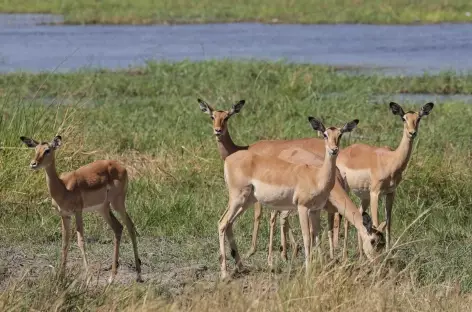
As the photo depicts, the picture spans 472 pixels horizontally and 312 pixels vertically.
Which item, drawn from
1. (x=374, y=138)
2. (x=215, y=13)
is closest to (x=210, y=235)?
(x=374, y=138)

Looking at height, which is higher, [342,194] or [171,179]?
[342,194]

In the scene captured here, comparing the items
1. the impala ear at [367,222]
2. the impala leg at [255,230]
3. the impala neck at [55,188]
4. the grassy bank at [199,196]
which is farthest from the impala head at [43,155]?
the impala ear at [367,222]

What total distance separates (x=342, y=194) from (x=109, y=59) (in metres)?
21.3

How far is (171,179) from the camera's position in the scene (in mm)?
12305

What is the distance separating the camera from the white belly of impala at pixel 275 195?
27.5 feet

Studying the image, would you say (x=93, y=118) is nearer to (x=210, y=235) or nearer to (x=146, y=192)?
(x=146, y=192)

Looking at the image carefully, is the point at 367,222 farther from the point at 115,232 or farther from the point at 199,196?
the point at 199,196

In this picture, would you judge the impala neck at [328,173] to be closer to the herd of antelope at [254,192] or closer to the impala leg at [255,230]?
the herd of antelope at [254,192]

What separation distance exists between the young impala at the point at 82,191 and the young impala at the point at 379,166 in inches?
83.9

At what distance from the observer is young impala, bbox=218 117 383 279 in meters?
8.14

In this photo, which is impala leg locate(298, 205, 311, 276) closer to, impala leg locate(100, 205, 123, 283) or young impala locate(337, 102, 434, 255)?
young impala locate(337, 102, 434, 255)

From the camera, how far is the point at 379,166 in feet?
31.4

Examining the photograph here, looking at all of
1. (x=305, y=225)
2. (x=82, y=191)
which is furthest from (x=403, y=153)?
(x=82, y=191)

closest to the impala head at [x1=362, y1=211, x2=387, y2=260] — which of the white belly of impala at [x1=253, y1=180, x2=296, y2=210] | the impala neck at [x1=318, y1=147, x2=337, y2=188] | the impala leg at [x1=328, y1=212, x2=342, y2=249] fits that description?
the impala neck at [x1=318, y1=147, x2=337, y2=188]
